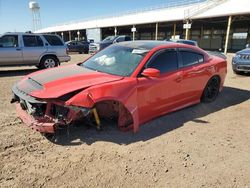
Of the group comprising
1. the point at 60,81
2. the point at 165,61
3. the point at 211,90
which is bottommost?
the point at 211,90

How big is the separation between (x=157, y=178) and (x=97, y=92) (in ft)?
4.95

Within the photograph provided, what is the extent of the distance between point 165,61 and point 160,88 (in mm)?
614

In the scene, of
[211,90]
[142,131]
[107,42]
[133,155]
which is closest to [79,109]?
[133,155]

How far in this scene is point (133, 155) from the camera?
3.66 meters

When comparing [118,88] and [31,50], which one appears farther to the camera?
[31,50]

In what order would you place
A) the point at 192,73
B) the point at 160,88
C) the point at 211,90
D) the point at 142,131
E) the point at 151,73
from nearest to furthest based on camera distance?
1. the point at 151,73
2. the point at 142,131
3. the point at 160,88
4. the point at 192,73
5. the point at 211,90

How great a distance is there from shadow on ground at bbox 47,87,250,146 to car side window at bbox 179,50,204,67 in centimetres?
108

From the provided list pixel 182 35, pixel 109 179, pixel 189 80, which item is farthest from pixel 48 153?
pixel 182 35

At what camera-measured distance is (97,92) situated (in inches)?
148

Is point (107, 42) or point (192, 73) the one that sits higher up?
point (107, 42)

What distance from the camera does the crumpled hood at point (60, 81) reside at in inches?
144

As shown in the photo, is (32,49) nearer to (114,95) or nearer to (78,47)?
(114,95)

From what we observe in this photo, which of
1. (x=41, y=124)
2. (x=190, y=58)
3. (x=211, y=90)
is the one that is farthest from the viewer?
(x=211, y=90)

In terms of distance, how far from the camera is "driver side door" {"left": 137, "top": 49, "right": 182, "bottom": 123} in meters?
4.34
